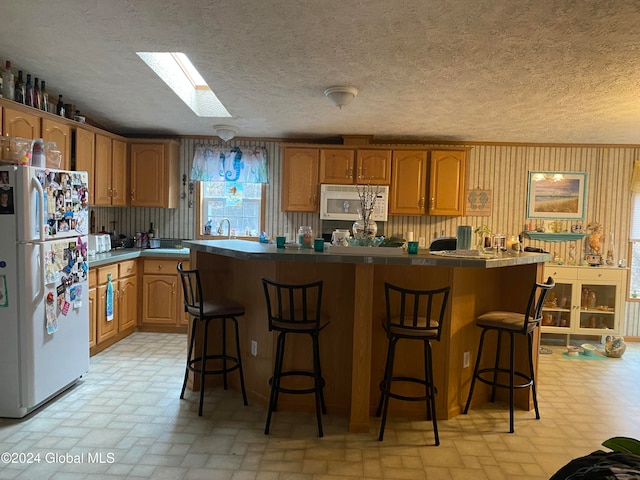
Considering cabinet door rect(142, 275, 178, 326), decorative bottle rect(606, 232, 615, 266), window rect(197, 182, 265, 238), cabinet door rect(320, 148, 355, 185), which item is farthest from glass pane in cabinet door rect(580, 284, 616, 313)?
cabinet door rect(142, 275, 178, 326)

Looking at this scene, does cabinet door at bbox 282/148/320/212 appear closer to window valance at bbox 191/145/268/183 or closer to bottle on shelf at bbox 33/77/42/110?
window valance at bbox 191/145/268/183

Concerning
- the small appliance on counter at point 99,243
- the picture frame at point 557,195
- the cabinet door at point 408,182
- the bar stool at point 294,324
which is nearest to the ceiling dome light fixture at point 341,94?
the bar stool at point 294,324

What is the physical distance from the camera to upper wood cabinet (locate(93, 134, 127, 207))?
14.8 ft

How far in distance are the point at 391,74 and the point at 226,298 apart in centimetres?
215

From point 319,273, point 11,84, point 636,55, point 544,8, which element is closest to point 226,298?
point 319,273

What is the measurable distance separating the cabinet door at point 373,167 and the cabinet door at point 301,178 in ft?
1.68

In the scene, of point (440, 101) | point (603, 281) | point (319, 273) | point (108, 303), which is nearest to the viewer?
point (319, 273)

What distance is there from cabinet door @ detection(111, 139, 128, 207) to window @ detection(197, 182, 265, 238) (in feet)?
2.98

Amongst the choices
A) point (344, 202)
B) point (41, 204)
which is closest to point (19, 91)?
point (41, 204)

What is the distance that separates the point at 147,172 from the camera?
5.15 metres

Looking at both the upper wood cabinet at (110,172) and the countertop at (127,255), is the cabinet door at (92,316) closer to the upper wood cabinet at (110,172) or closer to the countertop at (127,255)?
the countertop at (127,255)

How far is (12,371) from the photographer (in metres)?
2.80

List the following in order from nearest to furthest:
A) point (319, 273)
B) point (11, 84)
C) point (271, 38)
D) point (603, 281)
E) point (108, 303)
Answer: point (271, 38)
point (319, 273)
point (11, 84)
point (108, 303)
point (603, 281)

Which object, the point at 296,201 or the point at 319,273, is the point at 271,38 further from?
the point at 296,201
